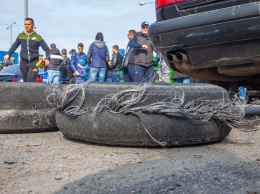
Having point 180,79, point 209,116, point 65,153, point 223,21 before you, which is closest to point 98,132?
point 65,153

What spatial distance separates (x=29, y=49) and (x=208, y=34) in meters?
4.08

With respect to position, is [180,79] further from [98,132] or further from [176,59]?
[98,132]

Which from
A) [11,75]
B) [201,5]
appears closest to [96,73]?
[11,75]

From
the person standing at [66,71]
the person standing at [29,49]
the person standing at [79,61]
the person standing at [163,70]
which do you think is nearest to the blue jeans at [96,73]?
the person standing at [79,61]

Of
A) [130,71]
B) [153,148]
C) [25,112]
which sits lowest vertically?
[153,148]

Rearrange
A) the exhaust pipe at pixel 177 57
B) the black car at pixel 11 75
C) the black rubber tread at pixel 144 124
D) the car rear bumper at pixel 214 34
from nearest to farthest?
1. the black rubber tread at pixel 144 124
2. the car rear bumper at pixel 214 34
3. the exhaust pipe at pixel 177 57
4. the black car at pixel 11 75

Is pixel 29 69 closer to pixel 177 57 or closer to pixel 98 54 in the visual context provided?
pixel 98 54

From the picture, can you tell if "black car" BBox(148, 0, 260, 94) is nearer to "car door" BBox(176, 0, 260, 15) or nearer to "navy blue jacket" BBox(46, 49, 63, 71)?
"car door" BBox(176, 0, 260, 15)

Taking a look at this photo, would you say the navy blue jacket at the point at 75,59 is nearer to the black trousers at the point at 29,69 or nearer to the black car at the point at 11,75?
the black car at the point at 11,75

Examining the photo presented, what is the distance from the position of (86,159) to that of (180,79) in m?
4.18

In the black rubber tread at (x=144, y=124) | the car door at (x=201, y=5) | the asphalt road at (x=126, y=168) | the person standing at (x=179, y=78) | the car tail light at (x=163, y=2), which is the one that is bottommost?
the asphalt road at (x=126, y=168)

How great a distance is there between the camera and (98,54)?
7766mm

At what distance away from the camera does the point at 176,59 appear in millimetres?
3113

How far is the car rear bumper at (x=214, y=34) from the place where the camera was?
2502mm
